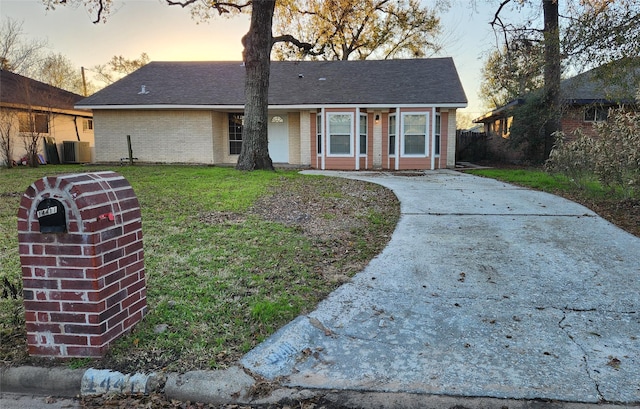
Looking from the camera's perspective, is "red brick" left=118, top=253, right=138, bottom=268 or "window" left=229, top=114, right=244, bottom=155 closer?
"red brick" left=118, top=253, right=138, bottom=268

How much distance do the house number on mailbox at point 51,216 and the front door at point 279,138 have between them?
16353mm

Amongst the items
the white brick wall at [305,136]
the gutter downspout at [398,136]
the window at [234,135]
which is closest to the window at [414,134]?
the gutter downspout at [398,136]

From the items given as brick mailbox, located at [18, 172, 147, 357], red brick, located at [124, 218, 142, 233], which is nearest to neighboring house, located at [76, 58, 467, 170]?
red brick, located at [124, 218, 142, 233]

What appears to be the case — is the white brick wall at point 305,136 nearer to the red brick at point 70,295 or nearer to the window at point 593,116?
the window at point 593,116

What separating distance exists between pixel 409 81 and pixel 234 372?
1703 cm

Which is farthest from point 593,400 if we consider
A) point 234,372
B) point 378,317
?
point 234,372

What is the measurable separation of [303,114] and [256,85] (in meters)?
4.74

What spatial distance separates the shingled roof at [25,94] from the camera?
16.9 meters

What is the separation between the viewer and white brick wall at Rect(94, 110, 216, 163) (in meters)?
18.0

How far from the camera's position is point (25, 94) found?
17.3 m

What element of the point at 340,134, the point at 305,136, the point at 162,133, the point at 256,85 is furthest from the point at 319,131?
the point at 162,133

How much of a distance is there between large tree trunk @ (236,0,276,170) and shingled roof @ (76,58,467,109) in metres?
3.87

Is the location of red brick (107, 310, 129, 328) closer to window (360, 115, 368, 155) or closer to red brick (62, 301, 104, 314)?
red brick (62, 301, 104, 314)

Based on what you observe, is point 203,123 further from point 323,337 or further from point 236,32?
point 323,337
